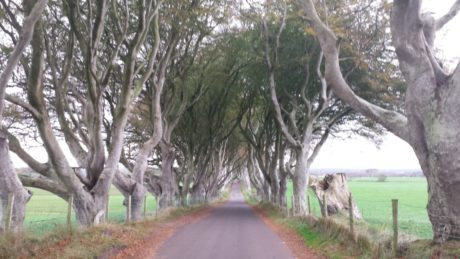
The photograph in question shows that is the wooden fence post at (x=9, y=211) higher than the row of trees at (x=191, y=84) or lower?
lower

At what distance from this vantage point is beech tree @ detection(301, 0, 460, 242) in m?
8.80

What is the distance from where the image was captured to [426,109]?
9328 mm

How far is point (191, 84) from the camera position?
3031cm

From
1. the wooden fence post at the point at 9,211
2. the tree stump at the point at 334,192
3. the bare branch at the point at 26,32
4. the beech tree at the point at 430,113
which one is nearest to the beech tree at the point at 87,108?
the bare branch at the point at 26,32

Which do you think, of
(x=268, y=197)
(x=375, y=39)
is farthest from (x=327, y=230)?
(x=268, y=197)

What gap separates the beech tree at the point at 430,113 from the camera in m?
8.80

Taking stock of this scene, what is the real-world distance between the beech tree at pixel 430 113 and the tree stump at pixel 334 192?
13823 millimetres

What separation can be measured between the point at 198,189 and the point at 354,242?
99.4 feet

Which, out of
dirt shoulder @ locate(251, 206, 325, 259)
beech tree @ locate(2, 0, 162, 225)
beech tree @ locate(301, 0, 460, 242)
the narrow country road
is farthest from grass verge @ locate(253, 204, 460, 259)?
beech tree @ locate(2, 0, 162, 225)

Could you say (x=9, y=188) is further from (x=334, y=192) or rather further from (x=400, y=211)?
(x=400, y=211)

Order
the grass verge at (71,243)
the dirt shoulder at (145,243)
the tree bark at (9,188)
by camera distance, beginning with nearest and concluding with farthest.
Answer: the grass verge at (71,243) → the tree bark at (9,188) → the dirt shoulder at (145,243)

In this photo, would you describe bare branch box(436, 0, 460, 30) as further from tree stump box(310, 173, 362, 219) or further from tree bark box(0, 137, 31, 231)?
tree stump box(310, 173, 362, 219)

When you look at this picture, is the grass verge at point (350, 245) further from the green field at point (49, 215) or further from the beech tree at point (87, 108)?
the green field at point (49, 215)

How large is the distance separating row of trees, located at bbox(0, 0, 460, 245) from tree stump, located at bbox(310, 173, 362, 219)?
4.53ft
